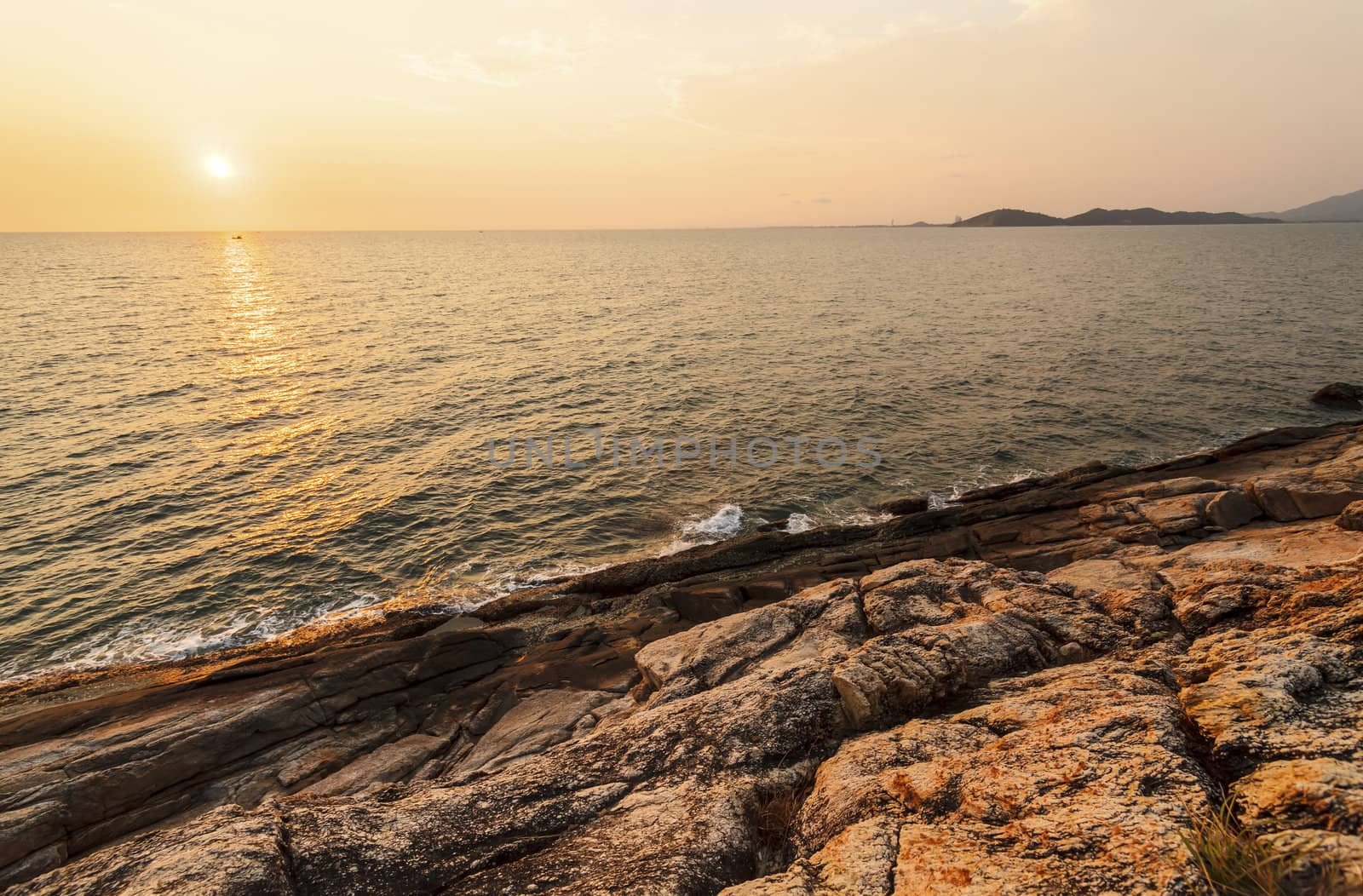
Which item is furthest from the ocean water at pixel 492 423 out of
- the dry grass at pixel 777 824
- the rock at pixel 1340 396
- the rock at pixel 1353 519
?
the dry grass at pixel 777 824

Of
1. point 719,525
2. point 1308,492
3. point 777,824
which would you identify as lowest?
point 719,525

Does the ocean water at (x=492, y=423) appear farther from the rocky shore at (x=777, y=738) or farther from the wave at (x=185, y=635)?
the rocky shore at (x=777, y=738)

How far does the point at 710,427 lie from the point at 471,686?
28031mm

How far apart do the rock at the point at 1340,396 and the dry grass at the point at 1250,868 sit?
56.7 metres

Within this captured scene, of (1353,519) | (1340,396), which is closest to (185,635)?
(1353,519)

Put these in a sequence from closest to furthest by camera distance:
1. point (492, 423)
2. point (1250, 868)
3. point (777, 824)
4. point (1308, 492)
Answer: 1. point (1250, 868)
2. point (777, 824)
3. point (1308, 492)
4. point (492, 423)

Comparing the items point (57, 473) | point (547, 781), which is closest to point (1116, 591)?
point (547, 781)

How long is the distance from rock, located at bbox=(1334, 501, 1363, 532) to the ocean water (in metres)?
16.8

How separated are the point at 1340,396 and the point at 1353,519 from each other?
121 ft

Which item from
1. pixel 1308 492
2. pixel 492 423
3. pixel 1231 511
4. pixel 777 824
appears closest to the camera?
pixel 777 824

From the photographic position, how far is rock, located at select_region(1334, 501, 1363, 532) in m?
19.1

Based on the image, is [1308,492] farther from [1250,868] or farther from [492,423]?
[492,423]

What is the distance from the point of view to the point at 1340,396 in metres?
44.0

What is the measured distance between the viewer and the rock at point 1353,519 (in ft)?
62.6
